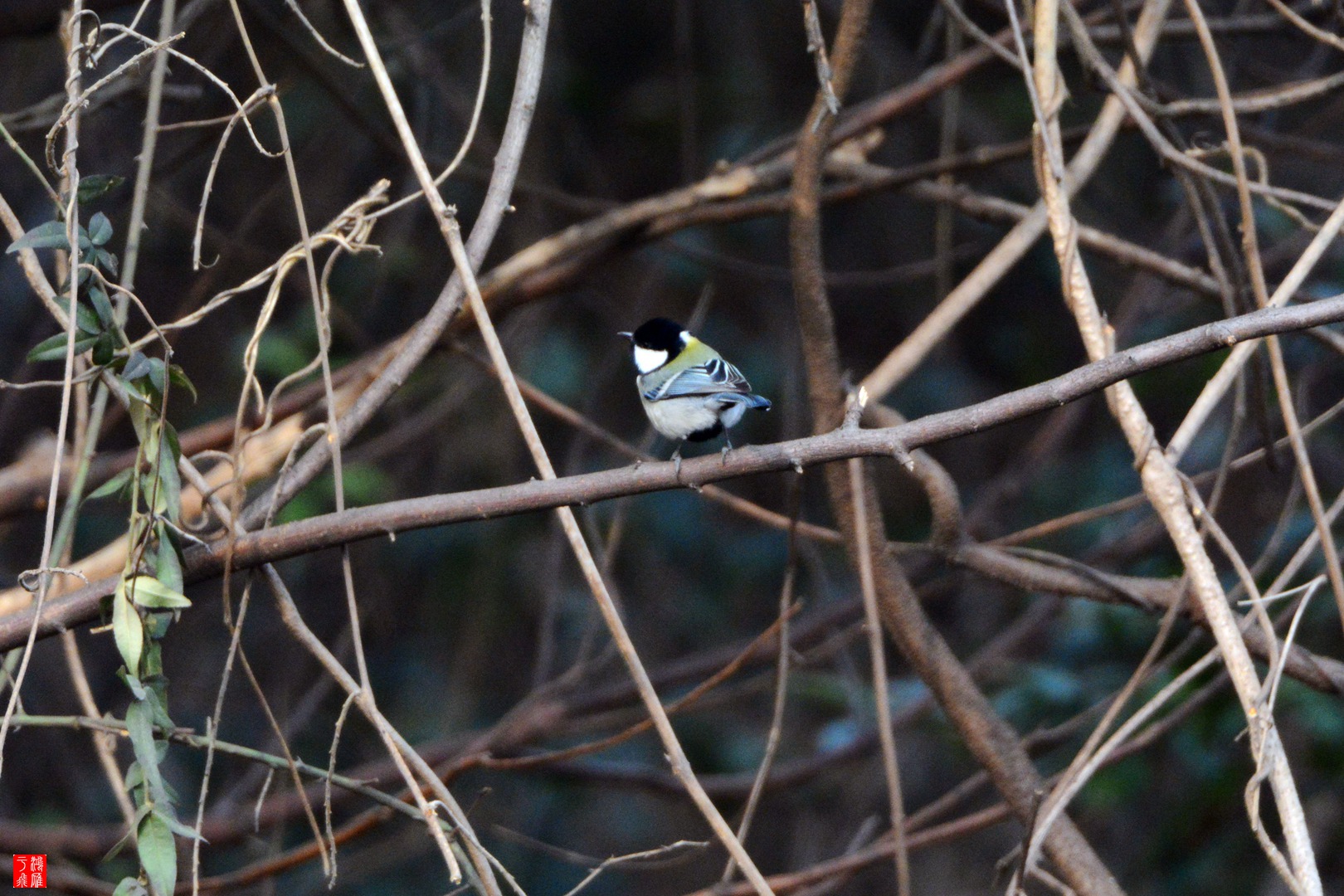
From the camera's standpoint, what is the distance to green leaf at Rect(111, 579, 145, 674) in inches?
61.7

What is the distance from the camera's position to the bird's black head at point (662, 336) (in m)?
3.26

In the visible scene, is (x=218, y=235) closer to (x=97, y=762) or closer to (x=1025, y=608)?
(x=97, y=762)

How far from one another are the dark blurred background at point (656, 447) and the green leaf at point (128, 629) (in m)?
1.96

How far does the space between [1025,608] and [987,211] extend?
288cm

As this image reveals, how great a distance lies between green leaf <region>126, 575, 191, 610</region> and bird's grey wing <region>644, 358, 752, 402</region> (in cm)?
126

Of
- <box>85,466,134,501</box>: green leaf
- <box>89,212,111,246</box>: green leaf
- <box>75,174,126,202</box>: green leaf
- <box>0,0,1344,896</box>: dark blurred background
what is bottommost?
<box>0,0,1344,896</box>: dark blurred background

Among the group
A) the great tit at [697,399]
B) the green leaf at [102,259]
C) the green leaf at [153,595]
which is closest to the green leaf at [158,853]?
the green leaf at [153,595]

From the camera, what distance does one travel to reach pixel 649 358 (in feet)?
10.9

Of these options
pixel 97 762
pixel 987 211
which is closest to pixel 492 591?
pixel 97 762

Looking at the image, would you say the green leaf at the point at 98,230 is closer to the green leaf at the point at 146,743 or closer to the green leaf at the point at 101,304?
the green leaf at the point at 101,304

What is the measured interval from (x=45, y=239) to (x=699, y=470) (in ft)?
2.72

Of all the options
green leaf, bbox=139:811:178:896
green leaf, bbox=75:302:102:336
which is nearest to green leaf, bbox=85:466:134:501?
green leaf, bbox=75:302:102:336

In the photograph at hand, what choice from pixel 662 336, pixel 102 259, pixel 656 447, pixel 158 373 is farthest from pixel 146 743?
pixel 656 447

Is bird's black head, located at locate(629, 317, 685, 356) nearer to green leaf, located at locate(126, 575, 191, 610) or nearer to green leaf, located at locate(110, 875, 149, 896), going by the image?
green leaf, located at locate(126, 575, 191, 610)
